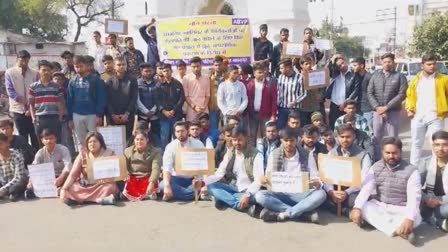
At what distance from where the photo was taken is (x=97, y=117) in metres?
7.18

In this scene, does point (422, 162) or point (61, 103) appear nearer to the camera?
point (422, 162)

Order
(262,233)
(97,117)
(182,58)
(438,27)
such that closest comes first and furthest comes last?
1. (262,233)
2. (97,117)
3. (182,58)
4. (438,27)

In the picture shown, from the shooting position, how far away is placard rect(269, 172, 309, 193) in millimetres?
5309

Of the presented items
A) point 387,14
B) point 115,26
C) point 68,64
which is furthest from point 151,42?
point 387,14

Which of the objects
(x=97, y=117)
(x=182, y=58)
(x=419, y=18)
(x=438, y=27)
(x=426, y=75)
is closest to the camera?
(x=426, y=75)

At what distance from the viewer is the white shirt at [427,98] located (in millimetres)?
6668

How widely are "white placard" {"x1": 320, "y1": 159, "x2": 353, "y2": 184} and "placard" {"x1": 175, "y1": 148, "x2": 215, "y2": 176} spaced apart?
1.26 meters

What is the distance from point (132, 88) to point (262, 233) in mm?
3159

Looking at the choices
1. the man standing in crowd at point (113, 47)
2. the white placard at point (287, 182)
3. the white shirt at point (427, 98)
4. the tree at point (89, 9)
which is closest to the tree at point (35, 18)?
the tree at point (89, 9)

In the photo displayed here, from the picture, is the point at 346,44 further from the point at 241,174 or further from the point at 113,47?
the point at 241,174

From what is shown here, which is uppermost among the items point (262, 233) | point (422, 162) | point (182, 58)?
point (182, 58)

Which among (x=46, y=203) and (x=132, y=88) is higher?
(x=132, y=88)

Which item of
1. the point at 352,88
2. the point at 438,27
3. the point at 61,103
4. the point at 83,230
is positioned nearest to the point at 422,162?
the point at 352,88

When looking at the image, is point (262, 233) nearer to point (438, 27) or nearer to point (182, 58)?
point (182, 58)
